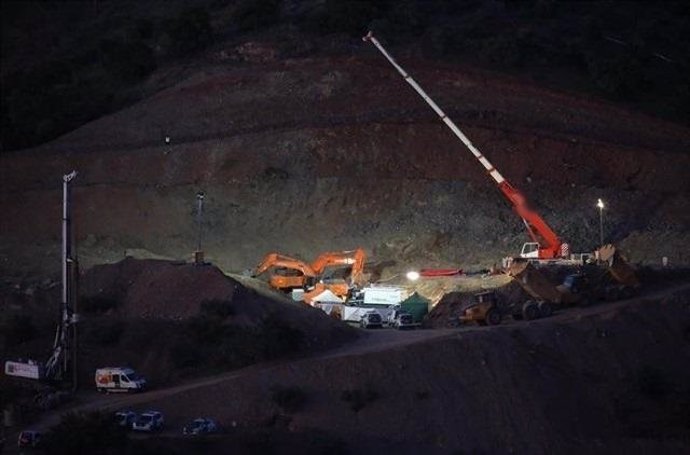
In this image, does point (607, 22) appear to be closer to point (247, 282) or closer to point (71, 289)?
point (247, 282)

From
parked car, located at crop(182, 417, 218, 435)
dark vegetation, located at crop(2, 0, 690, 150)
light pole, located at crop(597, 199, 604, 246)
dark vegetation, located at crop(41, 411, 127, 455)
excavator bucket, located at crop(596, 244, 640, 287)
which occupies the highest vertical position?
dark vegetation, located at crop(2, 0, 690, 150)

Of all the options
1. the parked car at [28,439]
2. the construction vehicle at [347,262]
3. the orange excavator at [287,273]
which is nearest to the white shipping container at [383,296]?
the construction vehicle at [347,262]

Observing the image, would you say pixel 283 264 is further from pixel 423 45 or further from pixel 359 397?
pixel 423 45

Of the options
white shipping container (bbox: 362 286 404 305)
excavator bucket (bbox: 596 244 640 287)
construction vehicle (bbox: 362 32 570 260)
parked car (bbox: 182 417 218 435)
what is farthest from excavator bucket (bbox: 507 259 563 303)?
parked car (bbox: 182 417 218 435)

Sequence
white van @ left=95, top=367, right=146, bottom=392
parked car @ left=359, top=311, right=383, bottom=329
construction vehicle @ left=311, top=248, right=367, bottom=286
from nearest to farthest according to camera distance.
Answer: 1. white van @ left=95, top=367, right=146, bottom=392
2. parked car @ left=359, top=311, right=383, bottom=329
3. construction vehicle @ left=311, top=248, right=367, bottom=286

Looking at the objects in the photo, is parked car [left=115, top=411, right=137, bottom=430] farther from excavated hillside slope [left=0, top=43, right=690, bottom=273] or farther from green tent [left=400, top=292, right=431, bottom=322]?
excavated hillside slope [left=0, top=43, right=690, bottom=273]

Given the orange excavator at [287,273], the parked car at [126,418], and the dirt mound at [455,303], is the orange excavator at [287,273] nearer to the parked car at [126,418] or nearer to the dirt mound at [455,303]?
the dirt mound at [455,303]

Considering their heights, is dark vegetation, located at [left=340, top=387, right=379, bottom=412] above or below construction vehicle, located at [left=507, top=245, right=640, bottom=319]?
below
